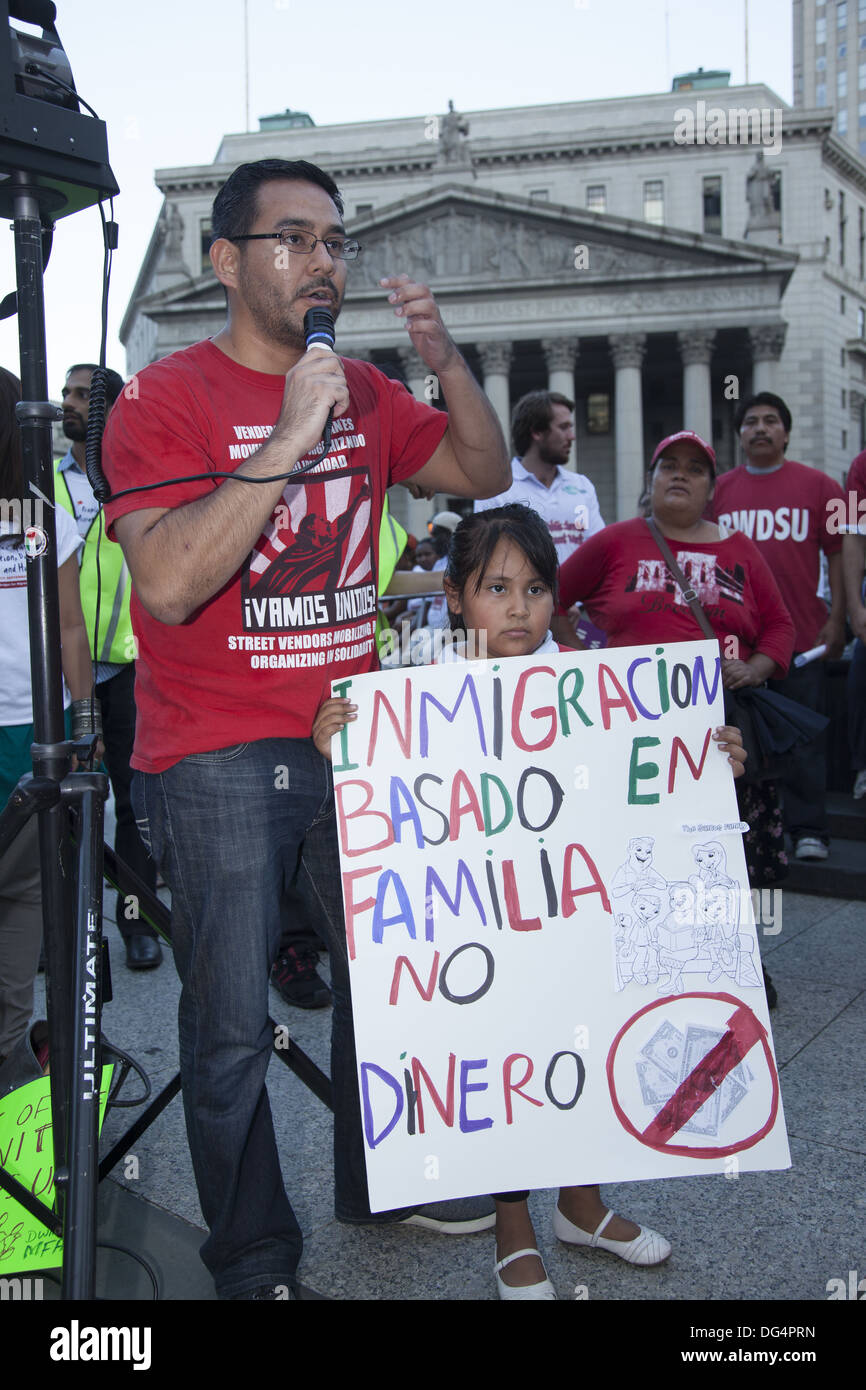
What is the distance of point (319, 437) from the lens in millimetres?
1768

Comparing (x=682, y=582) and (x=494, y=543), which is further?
(x=682, y=582)

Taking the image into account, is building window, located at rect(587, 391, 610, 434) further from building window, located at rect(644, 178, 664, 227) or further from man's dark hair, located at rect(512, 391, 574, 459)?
man's dark hair, located at rect(512, 391, 574, 459)

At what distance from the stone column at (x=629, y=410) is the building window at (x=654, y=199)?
54.8ft

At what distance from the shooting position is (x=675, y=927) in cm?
213

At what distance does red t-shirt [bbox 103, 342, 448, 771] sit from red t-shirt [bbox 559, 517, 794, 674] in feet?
5.80

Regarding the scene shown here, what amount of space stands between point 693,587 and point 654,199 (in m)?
54.1

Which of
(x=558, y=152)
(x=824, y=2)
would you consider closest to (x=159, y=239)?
(x=558, y=152)

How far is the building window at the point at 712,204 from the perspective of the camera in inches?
2036

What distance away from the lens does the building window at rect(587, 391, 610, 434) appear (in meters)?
45.1

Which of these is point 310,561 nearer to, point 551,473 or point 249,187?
point 249,187

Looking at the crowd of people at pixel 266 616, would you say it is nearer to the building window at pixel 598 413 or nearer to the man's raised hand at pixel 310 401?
the man's raised hand at pixel 310 401

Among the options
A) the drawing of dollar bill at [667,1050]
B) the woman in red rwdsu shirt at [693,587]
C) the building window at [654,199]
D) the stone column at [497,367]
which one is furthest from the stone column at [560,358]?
the drawing of dollar bill at [667,1050]

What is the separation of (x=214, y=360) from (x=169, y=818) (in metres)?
0.90

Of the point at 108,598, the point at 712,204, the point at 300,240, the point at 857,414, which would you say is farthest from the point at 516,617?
the point at 712,204
